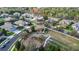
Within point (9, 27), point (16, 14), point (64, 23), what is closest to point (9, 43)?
point (9, 27)

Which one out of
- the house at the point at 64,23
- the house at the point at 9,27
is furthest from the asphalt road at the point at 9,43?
the house at the point at 64,23

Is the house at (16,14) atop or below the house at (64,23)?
atop

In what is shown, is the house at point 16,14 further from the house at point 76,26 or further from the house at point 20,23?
the house at point 76,26

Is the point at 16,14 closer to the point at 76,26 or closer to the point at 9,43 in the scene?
the point at 9,43

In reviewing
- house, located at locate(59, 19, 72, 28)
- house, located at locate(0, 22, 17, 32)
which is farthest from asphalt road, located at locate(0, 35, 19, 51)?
house, located at locate(59, 19, 72, 28)

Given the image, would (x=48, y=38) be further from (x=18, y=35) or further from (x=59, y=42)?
(x=18, y=35)

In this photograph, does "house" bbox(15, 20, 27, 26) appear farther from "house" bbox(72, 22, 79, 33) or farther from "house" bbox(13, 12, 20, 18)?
"house" bbox(72, 22, 79, 33)

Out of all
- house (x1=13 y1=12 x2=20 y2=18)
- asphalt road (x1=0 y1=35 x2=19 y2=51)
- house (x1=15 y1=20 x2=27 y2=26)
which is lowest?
asphalt road (x1=0 y1=35 x2=19 y2=51)
